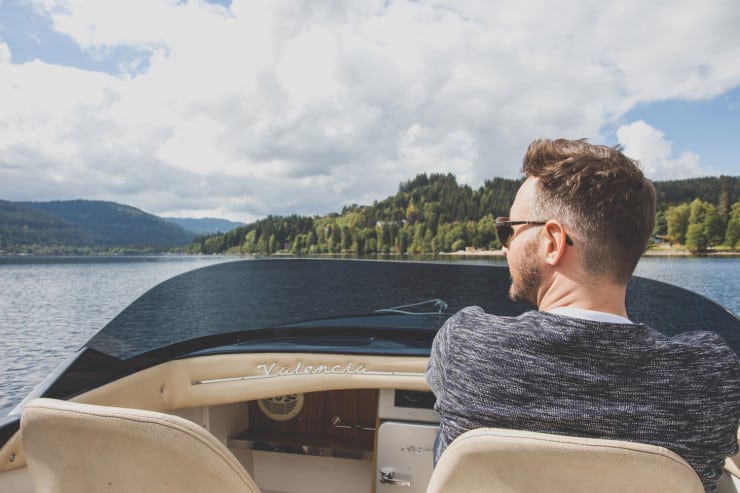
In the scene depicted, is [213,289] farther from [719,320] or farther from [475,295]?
[719,320]

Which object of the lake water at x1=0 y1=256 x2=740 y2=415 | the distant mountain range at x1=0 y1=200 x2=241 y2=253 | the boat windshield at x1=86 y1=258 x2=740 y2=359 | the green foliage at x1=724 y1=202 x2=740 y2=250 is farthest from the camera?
the green foliage at x1=724 y1=202 x2=740 y2=250

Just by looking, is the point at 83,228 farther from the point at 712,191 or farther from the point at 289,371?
the point at 712,191

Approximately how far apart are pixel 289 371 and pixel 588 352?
1861 millimetres

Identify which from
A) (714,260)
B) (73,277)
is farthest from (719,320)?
(73,277)

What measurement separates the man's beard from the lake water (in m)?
1.76

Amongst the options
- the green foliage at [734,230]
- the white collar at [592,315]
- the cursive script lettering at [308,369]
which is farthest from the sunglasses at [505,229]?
the green foliage at [734,230]

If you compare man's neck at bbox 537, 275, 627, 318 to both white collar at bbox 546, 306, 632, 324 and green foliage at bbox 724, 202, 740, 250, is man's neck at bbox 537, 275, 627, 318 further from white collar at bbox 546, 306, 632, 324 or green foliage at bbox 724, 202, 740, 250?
green foliage at bbox 724, 202, 740, 250

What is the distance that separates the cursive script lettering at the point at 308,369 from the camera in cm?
258

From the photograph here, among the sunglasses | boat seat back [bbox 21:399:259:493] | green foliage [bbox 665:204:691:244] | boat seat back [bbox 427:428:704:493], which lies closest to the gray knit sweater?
boat seat back [bbox 427:428:704:493]

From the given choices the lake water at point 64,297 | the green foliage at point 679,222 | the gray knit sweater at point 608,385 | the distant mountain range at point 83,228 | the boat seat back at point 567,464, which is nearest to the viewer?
the boat seat back at point 567,464

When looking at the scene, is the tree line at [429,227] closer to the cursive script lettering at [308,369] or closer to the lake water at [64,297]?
the lake water at [64,297]

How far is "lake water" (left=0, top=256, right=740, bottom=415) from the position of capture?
2.11 m

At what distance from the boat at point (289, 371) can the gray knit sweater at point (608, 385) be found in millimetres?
1454

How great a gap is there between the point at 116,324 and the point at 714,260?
627cm
